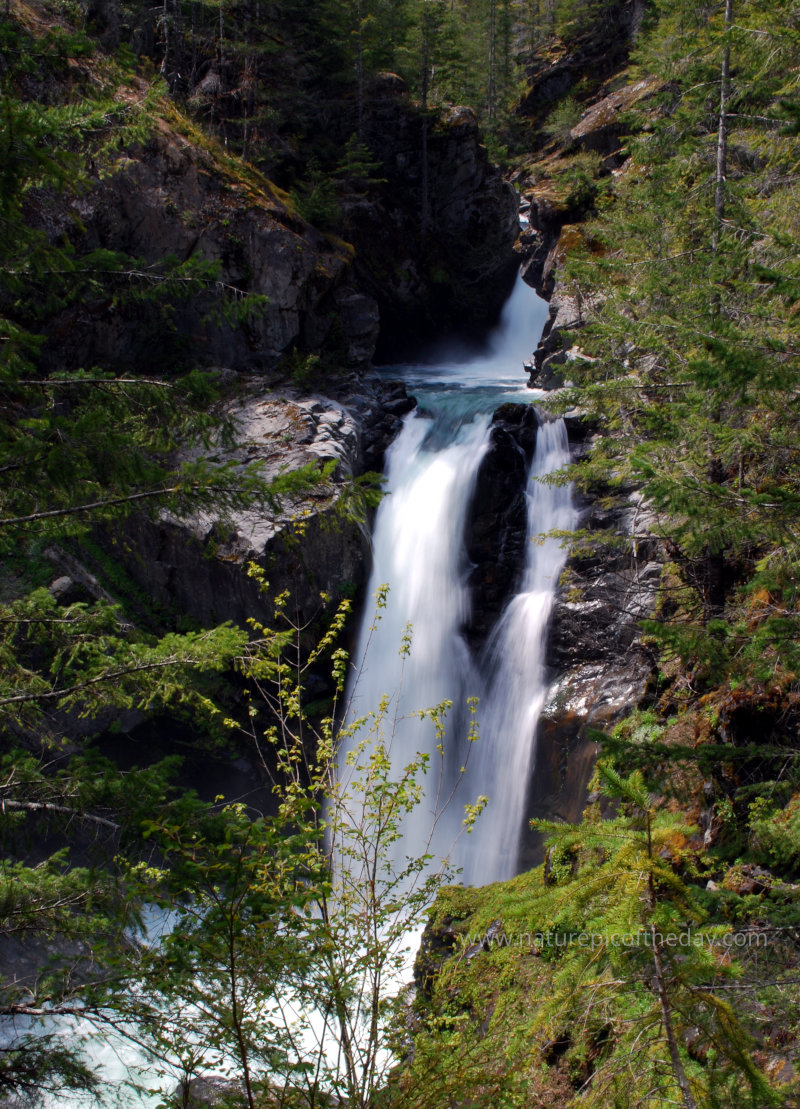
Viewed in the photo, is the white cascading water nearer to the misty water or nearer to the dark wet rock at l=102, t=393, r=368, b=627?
the misty water

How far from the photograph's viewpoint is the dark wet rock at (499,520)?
13367 millimetres

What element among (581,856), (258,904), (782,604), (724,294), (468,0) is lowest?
(258,904)

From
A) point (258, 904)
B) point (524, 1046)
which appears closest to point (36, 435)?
point (258, 904)

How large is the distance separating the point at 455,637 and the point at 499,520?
104 inches

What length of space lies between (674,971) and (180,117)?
19.4m

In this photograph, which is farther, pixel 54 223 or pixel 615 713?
pixel 54 223

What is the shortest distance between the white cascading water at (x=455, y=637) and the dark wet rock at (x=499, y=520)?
19 centimetres

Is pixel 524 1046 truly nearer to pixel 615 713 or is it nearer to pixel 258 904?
pixel 258 904

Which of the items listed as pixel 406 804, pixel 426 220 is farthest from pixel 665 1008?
pixel 426 220

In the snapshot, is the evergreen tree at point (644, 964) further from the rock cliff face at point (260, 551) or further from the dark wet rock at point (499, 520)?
the dark wet rock at point (499, 520)

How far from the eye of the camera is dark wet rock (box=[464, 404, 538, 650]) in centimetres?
1337

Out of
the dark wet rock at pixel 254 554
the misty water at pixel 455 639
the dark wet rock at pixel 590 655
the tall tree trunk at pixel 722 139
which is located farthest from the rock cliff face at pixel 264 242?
the dark wet rock at pixel 590 655

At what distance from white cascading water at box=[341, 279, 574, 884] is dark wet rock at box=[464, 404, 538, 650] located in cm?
19

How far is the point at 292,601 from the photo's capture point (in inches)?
503
